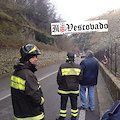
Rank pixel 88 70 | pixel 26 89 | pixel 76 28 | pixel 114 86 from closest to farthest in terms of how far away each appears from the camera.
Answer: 1. pixel 26 89
2. pixel 88 70
3. pixel 114 86
4. pixel 76 28

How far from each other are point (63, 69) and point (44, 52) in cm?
2024

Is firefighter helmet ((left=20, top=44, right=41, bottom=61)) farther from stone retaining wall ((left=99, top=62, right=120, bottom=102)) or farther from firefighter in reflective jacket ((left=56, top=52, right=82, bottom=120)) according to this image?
stone retaining wall ((left=99, top=62, right=120, bottom=102))

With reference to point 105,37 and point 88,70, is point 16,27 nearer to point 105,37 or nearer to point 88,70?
point 88,70

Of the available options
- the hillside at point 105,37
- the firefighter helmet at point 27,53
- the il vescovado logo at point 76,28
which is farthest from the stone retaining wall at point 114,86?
the il vescovado logo at point 76,28

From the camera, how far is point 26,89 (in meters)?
2.09

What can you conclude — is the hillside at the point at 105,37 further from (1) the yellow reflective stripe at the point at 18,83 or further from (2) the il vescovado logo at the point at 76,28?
(1) the yellow reflective stripe at the point at 18,83

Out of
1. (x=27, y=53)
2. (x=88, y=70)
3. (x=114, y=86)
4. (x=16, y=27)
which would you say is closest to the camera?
(x=27, y=53)

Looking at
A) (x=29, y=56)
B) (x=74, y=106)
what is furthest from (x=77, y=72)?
(x=29, y=56)

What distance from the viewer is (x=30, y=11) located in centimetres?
2891

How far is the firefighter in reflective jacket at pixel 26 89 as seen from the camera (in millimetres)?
2109

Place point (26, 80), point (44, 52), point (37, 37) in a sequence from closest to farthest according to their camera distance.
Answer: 1. point (26, 80)
2. point (44, 52)
3. point (37, 37)

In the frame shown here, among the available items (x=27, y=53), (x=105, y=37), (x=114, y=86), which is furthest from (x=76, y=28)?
(x=27, y=53)

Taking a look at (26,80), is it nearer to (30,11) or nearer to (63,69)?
(63,69)

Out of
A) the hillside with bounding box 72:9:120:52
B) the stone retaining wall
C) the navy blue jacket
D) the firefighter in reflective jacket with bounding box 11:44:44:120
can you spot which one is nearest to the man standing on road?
the navy blue jacket
